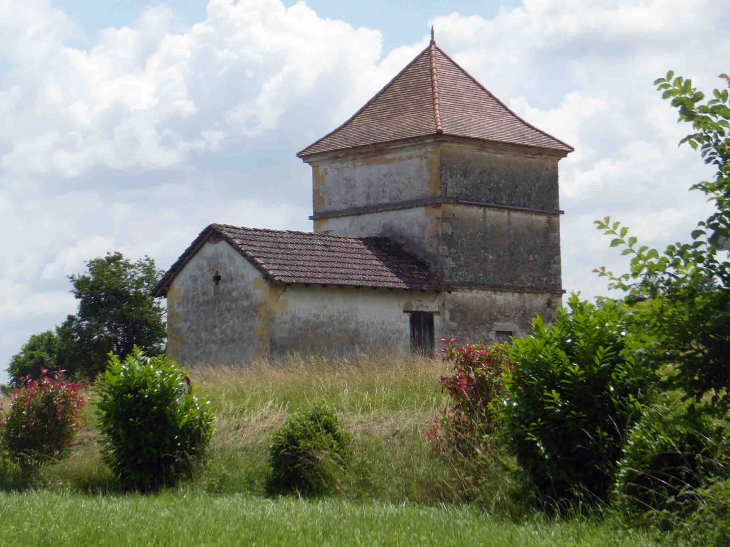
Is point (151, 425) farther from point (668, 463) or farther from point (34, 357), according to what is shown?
point (34, 357)

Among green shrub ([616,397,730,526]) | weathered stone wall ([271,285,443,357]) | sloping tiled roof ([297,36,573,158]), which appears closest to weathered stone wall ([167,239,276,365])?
weathered stone wall ([271,285,443,357])

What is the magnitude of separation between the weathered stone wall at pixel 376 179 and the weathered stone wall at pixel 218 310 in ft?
18.7

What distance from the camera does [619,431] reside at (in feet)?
33.1

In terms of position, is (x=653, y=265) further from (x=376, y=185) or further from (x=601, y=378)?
(x=376, y=185)

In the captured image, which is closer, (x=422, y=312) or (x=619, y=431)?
(x=619, y=431)

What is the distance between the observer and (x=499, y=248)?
2856 centimetres

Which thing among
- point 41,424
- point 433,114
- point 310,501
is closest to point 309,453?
point 310,501

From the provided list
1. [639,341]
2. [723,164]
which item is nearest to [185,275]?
[639,341]

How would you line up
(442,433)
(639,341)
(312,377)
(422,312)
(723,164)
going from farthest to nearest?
1. (422,312)
2. (312,377)
3. (442,433)
4. (639,341)
5. (723,164)

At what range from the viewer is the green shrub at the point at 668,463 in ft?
29.0

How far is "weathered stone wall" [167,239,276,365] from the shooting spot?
79.3 ft

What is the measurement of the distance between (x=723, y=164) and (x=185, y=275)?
20.1 meters

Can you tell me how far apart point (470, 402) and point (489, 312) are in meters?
15.3

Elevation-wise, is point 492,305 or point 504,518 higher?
point 492,305
